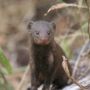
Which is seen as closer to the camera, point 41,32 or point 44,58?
point 41,32

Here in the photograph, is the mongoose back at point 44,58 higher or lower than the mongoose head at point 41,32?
lower

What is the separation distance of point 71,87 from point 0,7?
19.4ft

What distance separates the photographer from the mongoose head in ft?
15.2

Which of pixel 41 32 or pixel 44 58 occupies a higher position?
pixel 41 32

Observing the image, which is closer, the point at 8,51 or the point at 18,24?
the point at 8,51

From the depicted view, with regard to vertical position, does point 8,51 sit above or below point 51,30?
below

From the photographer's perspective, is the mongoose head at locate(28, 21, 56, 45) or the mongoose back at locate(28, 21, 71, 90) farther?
the mongoose back at locate(28, 21, 71, 90)

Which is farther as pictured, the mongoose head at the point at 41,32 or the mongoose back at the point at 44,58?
the mongoose back at the point at 44,58

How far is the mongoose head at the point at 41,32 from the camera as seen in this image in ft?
15.2

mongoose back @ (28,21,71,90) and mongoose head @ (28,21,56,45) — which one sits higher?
mongoose head @ (28,21,56,45)

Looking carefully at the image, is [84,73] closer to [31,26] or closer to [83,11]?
[31,26]

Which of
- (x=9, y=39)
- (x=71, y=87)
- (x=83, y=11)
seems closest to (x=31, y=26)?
(x=71, y=87)

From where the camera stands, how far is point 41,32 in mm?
4738

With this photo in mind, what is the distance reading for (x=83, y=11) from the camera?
6.19 meters
